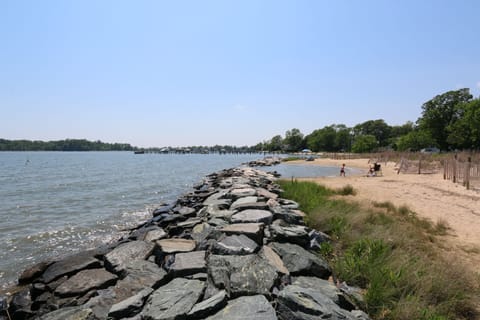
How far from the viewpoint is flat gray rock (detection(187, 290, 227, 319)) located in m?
2.55

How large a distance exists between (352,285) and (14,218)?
39.7 feet

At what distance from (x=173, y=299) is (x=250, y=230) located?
197 cm

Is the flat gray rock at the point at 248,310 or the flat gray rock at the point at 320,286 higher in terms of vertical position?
the flat gray rock at the point at 248,310

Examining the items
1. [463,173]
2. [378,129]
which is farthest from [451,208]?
[378,129]

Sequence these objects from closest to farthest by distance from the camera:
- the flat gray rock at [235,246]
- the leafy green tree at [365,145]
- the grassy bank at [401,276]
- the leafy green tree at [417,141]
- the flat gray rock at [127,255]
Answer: the grassy bank at [401,276] → the flat gray rock at [235,246] → the flat gray rock at [127,255] → the leafy green tree at [417,141] → the leafy green tree at [365,145]

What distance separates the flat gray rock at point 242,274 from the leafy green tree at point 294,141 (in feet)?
368

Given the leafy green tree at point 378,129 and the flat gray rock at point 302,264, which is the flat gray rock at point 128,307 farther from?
the leafy green tree at point 378,129

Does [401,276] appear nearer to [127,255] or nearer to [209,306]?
[209,306]

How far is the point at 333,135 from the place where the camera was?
93250 mm

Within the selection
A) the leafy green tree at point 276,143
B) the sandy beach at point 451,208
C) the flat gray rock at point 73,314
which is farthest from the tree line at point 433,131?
the flat gray rock at point 73,314

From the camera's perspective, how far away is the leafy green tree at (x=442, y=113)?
52500mm

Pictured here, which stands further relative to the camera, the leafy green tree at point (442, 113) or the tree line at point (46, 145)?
the tree line at point (46, 145)

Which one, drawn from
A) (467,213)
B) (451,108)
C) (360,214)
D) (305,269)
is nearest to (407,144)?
(451,108)

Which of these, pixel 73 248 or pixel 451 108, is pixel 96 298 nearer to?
pixel 73 248
